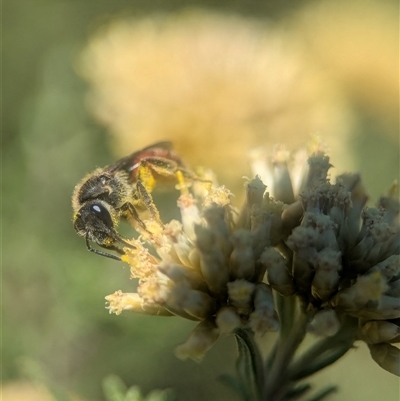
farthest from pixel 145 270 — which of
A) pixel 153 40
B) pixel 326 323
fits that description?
pixel 153 40

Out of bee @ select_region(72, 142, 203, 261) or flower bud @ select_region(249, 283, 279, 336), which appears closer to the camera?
flower bud @ select_region(249, 283, 279, 336)

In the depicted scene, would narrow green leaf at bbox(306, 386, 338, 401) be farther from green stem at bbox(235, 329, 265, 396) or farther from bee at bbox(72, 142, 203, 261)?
bee at bbox(72, 142, 203, 261)

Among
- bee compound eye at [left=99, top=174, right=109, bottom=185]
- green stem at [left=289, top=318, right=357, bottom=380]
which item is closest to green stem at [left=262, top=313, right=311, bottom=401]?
green stem at [left=289, top=318, right=357, bottom=380]

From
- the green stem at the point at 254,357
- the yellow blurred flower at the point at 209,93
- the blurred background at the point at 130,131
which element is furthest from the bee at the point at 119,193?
the yellow blurred flower at the point at 209,93

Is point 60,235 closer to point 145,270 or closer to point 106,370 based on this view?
point 106,370

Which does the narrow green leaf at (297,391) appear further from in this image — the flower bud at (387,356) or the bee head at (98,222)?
the bee head at (98,222)

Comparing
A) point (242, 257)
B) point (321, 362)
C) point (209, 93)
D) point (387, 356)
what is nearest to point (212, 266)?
point (242, 257)

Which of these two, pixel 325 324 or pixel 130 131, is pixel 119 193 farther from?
pixel 130 131
